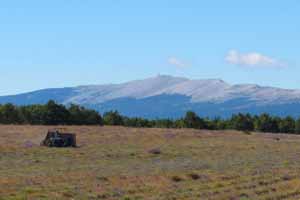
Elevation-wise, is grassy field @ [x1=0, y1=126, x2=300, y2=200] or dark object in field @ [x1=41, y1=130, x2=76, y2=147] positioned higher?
dark object in field @ [x1=41, y1=130, x2=76, y2=147]

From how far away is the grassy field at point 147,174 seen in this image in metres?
27.3

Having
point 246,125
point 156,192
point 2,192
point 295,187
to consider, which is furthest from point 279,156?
point 246,125

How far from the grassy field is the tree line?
4368 cm

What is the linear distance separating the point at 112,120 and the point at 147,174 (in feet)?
268

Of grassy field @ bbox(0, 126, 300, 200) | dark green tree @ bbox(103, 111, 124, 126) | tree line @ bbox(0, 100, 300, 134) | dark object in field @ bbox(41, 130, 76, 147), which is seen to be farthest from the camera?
dark green tree @ bbox(103, 111, 124, 126)

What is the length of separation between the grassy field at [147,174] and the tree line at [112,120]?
4368 cm

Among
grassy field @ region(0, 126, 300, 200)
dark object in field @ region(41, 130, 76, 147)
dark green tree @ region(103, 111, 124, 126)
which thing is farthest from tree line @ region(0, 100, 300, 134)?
grassy field @ region(0, 126, 300, 200)

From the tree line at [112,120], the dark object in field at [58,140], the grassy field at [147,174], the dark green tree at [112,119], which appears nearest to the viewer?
the grassy field at [147,174]

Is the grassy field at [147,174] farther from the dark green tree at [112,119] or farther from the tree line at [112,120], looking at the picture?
the dark green tree at [112,119]

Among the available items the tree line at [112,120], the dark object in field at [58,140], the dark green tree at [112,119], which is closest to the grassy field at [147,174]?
the dark object in field at [58,140]

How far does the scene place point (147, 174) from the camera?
3478cm

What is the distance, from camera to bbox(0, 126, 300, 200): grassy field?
27266 mm

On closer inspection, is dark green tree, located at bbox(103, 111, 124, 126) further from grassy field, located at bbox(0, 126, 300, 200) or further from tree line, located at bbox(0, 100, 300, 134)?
grassy field, located at bbox(0, 126, 300, 200)

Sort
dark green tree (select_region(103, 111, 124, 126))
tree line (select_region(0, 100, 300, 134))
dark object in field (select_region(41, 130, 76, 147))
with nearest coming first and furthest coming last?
dark object in field (select_region(41, 130, 76, 147)) → tree line (select_region(0, 100, 300, 134)) → dark green tree (select_region(103, 111, 124, 126))
